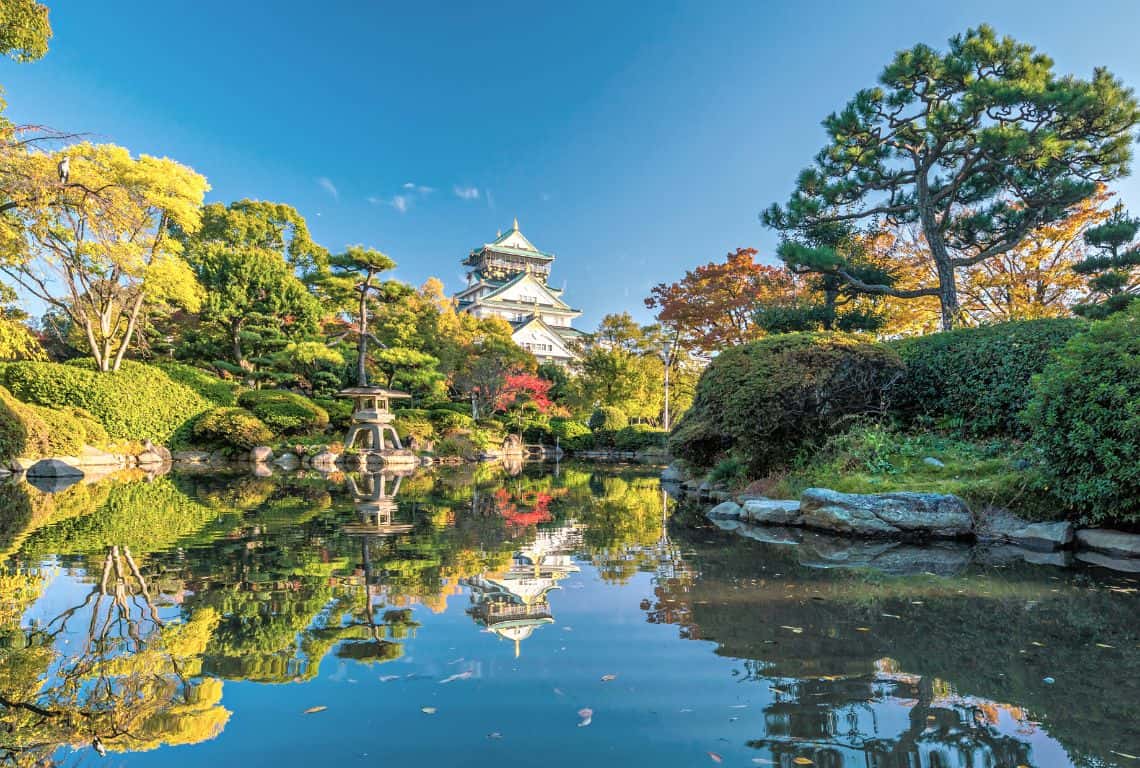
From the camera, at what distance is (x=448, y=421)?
1994 cm

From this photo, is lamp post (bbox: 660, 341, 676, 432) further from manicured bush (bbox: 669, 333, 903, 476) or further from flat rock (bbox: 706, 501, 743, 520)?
flat rock (bbox: 706, 501, 743, 520)

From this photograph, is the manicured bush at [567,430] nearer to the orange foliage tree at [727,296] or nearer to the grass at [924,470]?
the orange foliage tree at [727,296]

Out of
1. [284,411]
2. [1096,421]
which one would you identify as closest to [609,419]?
[284,411]

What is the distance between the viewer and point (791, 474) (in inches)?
283

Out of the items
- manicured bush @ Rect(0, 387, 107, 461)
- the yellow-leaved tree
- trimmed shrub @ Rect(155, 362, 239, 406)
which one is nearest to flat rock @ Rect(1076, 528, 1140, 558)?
the yellow-leaved tree

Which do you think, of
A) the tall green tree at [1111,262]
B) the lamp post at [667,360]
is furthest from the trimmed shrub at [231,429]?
the tall green tree at [1111,262]

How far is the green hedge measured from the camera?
14125mm

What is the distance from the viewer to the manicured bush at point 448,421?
19891mm

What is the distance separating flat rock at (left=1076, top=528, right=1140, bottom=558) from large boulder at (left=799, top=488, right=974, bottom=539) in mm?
801

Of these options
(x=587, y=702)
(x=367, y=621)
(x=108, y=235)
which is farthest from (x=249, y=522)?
(x=587, y=702)

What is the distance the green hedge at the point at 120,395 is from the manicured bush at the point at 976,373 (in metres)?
17.7

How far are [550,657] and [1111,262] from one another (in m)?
14.5

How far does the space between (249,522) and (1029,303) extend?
1715 cm

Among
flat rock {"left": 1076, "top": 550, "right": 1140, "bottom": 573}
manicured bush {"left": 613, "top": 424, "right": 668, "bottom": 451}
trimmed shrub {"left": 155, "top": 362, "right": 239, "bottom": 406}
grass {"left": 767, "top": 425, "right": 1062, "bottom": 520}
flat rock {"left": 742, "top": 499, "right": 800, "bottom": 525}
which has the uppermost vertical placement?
trimmed shrub {"left": 155, "top": 362, "right": 239, "bottom": 406}
